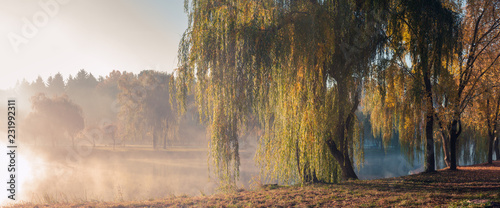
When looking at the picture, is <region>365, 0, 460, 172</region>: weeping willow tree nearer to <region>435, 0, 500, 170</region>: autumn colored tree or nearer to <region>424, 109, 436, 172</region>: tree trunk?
<region>424, 109, 436, 172</region>: tree trunk

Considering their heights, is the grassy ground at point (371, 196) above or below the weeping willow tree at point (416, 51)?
below

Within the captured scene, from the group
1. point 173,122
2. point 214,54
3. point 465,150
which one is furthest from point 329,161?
point 173,122

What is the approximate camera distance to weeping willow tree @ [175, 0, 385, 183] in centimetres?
748

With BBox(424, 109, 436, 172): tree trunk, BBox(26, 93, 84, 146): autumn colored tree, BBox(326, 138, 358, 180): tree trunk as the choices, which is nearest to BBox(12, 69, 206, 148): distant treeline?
BBox(26, 93, 84, 146): autumn colored tree

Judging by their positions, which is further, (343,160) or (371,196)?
(343,160)

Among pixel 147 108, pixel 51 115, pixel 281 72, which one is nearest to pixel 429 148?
pixel 281 72

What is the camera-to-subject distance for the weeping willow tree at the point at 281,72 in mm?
7477

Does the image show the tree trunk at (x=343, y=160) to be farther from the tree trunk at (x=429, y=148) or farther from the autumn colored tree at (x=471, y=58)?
the autumn colored tree at (x=471, y=58)

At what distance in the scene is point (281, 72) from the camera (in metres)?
7.90

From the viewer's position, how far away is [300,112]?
26.1ft

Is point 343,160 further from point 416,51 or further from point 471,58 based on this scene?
point 471,58

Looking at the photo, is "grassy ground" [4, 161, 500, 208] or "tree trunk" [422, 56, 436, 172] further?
"tree trunk" [422, 56, 436, 172]

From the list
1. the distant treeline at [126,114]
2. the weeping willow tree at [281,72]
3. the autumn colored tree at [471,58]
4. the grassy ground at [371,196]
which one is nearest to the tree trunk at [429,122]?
the autumn colored tree at [471,58]

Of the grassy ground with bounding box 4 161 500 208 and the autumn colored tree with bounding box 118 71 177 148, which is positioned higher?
the autumn colored tree with bounding box 118 71 177 148
